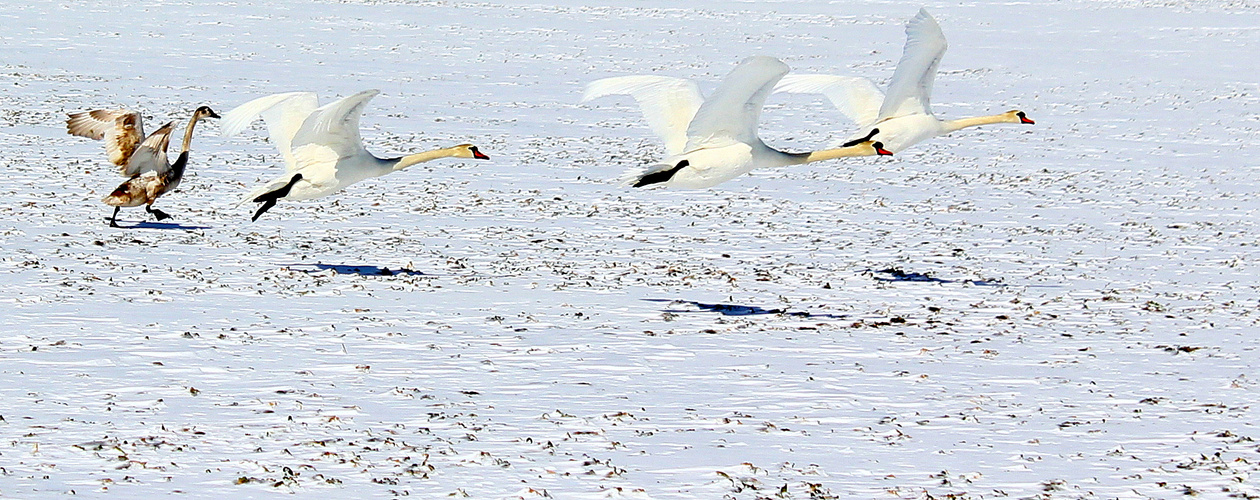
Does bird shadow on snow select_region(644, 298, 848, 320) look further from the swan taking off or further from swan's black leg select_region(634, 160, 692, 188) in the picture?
the swan taking off

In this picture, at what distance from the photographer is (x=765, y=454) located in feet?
21.2

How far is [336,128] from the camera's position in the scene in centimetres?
1068

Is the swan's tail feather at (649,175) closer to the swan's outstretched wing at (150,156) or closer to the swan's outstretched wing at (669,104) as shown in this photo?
the swan's outstretched wing at (669,104)

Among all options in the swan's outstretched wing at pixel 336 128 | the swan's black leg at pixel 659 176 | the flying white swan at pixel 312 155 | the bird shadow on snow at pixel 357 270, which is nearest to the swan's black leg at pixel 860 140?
the swan's black leg at pixel 659 176

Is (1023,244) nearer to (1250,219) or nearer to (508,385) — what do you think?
(1250,219)

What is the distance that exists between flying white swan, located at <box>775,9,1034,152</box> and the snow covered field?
0.93m

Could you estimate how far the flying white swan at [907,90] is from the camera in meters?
12.1

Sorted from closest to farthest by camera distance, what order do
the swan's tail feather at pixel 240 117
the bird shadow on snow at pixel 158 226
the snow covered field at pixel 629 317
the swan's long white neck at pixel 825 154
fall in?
the snow covered field at pixel 629 317 → the swan's tail feather at pixel 240 117 → the swan's long white neck at pixel 825 154 → the bird shadow on snow at pixel 158 226

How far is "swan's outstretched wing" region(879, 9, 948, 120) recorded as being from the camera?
39.5 feet

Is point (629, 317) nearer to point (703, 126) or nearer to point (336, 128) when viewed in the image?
point (703, 126)

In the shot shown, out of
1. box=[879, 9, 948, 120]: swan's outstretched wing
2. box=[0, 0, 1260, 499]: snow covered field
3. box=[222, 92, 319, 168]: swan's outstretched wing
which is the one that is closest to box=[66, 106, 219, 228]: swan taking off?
box=[0, 0, 1260, 499]: snow covered field

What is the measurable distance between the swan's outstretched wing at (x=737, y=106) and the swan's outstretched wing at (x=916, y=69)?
200 centimetres

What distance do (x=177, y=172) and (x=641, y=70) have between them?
52.6ft

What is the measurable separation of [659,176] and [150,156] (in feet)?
14.6
